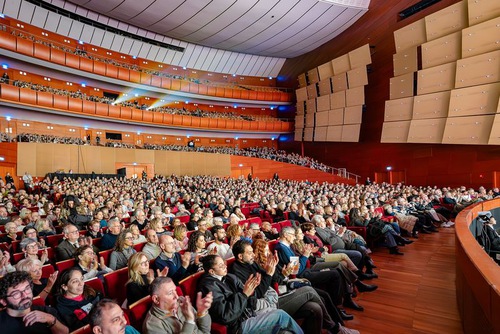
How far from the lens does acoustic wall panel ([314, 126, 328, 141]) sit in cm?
1521

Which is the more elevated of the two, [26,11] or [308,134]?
[26,11]

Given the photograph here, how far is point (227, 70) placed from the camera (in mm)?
18641

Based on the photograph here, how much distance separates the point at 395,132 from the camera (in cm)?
1179

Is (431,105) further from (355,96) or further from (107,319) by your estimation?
(107,319)

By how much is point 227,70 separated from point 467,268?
18153mm

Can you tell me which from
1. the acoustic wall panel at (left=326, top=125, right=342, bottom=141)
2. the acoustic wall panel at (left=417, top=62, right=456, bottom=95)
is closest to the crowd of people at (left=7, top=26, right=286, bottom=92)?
the acoustic wall panel at (left=326, top=125, right=342, bottom=141)

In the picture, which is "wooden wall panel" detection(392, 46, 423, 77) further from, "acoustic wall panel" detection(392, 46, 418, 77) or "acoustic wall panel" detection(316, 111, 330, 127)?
"acoustic wall panel" detection(316, 111, 330, 127)

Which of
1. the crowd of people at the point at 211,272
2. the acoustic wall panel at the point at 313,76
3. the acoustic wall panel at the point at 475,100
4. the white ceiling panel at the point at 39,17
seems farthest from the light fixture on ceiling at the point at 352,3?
the crowd of people at the point at 211,272

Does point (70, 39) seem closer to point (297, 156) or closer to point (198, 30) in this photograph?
point (198, 30)

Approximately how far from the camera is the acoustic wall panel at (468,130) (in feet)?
30.0

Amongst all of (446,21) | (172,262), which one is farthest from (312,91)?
(172,262)

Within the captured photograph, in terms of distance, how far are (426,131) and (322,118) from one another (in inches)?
209

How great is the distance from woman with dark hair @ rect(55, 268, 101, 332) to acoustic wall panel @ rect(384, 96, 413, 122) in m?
11.8

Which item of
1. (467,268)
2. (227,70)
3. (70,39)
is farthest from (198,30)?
(467,268)
